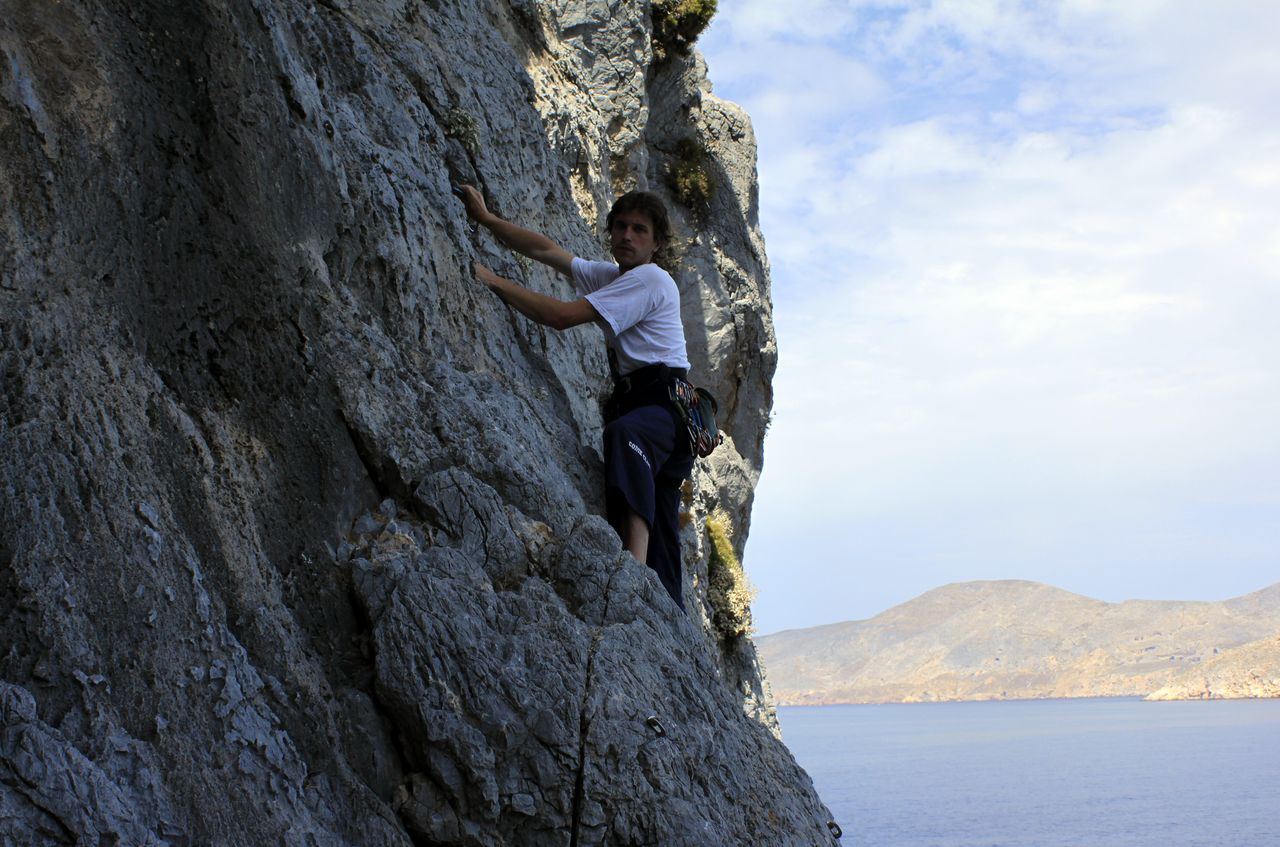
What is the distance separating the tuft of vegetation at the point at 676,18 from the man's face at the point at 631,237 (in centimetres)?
1316

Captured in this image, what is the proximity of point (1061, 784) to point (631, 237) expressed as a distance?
74390 millimetres

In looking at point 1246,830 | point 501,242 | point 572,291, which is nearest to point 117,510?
point 501,242

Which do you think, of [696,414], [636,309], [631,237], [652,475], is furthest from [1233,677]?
[636,309]

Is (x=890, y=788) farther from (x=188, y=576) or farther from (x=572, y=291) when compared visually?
(x=188, y=576)

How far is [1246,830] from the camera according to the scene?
54.2 metres

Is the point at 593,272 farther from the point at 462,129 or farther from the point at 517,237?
the point at 462,129

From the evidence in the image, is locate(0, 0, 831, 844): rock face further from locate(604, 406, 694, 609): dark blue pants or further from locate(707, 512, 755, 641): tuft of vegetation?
locate(707, 512, 755, 641): tuft of vegetation

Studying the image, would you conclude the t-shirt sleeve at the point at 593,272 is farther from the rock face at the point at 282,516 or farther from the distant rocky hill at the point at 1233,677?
the distant rocky hill at the point at 1233,677

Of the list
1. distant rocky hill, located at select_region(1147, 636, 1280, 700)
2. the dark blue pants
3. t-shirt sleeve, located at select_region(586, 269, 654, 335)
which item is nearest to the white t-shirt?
t-shirt sleeve, located at select_region(586, 269, 654, 335)

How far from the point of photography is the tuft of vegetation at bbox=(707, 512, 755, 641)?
20.8m

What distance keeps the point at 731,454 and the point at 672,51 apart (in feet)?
25.2

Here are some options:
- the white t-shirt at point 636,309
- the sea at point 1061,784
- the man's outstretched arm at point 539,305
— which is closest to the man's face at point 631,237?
the white t-shirt at point 636,309

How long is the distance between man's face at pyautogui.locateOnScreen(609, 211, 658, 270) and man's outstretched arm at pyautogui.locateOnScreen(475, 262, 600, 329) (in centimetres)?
60

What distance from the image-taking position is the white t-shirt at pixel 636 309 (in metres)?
8.55
